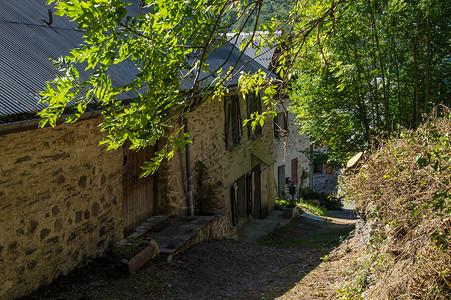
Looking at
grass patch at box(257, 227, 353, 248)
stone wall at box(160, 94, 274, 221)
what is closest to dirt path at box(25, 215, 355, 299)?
grass patch at box(257, 227, 353, 248)

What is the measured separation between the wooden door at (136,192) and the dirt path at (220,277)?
3.97 feet

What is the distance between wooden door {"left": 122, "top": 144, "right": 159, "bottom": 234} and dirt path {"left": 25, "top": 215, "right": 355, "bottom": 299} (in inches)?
47.6

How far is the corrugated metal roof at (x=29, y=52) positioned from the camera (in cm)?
496

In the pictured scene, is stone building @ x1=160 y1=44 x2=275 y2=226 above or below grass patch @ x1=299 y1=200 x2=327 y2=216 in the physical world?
above

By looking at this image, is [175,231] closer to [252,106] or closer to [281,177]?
[252,106]

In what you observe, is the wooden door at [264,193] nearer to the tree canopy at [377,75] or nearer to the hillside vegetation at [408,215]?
the tree canopy at [377,75]

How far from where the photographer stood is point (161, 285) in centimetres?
632

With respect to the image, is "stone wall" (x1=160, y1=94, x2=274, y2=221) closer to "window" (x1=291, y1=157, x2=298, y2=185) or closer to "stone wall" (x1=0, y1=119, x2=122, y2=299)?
"stone wall" (x1=0, y1=119, x2=122, y2=299)

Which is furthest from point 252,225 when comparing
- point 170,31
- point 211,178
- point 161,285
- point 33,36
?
point 170,31

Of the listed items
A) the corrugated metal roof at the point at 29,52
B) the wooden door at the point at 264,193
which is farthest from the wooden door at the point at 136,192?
the wooden door at the point at 264,193

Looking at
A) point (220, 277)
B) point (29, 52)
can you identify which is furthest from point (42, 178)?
point (220, 277)

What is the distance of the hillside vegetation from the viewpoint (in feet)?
15.4

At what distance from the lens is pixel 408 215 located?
18.1ft

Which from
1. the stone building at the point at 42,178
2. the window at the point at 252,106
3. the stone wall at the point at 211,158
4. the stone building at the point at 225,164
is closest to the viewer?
the stone building at the point at 42,178
